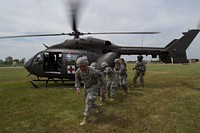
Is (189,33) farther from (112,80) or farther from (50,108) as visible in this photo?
(50,108)

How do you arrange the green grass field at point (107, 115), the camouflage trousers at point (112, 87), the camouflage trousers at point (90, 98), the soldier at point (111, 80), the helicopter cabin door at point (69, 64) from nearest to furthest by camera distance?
1. the green grass field at point (107, 115)
2. the camouflage trousers at point (90, 98)
3. the soldier at point (111, 80)
4. the camouflage trousers at point (112, 87)
5. the helicopter cabin door at point (69, 64)

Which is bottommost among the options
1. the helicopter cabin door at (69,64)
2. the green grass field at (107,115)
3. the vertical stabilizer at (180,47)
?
the green grass field at (107,115)

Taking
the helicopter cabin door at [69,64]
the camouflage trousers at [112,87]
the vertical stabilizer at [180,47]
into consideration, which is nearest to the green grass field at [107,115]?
the camouflage trousers at [112,87]

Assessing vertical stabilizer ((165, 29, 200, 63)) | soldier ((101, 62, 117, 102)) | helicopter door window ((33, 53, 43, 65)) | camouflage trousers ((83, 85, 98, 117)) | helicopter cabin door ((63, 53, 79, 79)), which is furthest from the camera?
vertical stabilizer ((165, 29, 200, 63))

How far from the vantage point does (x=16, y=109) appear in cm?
874

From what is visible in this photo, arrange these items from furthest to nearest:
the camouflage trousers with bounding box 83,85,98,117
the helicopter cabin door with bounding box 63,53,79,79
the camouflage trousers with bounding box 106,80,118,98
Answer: the helicopter cabin door with bounding box 63,53,79,79
the camouflage trousers with bounding box 106,80,118,98
the camouflage trousers with bounding box 83,85,98,117

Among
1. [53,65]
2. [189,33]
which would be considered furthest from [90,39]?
[189,33]

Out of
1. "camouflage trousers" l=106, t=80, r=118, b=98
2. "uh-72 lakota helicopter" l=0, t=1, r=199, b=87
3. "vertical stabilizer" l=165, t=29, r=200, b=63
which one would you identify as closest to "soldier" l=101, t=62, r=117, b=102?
"camouflage trousers" l=106, t=80, r=118, b=98

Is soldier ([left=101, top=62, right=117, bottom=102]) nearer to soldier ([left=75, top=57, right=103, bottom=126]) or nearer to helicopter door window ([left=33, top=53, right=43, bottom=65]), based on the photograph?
soldier ([left=75, top=57, right=103, bottom=126])

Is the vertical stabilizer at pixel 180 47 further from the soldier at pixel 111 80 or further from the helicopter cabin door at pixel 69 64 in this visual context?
the soldier at pixel 111 80

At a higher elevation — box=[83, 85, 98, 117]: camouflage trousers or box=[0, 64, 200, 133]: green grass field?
box=[83, 85, 98, 117]: camouflage trousers

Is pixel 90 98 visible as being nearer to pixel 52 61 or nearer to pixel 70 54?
pixel 70 54

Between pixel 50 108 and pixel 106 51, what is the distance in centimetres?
680

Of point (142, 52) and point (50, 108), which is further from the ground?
point (142, 52)
